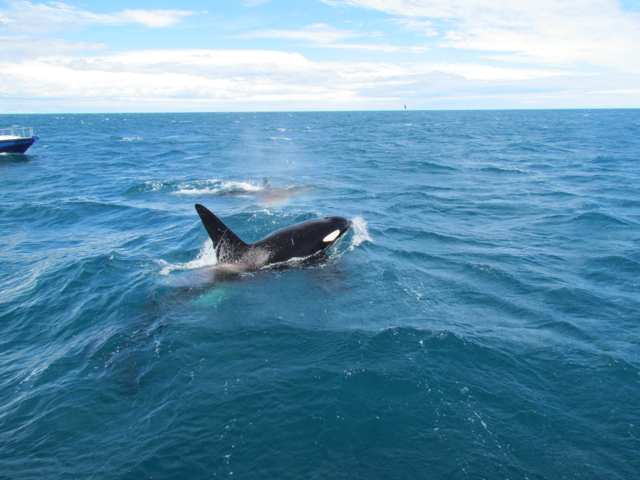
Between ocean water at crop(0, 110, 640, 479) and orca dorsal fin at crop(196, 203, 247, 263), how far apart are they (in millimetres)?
762

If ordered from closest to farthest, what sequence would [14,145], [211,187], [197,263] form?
[197,263] → [211,187] → [14,145]

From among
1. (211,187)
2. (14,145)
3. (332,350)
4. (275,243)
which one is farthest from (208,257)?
(14,145)

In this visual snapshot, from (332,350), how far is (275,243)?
19.2 feet

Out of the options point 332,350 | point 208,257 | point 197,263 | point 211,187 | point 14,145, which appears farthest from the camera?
point 14,145

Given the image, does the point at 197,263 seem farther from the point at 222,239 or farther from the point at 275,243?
the point at 275,243

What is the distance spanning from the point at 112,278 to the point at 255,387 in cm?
927

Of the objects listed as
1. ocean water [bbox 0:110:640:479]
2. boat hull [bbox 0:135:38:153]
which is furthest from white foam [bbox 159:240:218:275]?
boat hull [bbox 0:135:38:153]

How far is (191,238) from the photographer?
1867 centimetres

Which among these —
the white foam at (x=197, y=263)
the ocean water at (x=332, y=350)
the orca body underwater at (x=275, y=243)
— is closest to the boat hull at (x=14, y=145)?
the ocean water at (x=332, y=350)

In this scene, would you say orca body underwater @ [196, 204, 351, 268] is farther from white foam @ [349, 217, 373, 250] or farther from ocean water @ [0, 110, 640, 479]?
white foam @ [349, 217, 373, 250]

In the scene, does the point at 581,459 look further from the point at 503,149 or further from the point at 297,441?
the point at 503,149

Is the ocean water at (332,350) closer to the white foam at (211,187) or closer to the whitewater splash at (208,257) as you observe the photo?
the whitewater splash at (208,257)

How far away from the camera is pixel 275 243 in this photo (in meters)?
14.2

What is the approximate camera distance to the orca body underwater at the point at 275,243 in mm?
12992
